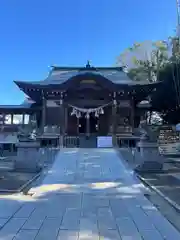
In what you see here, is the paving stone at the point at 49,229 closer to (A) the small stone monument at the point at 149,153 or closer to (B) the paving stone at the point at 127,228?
(B) the paving stone at the point at 127,228

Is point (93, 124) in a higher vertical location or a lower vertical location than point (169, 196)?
higher

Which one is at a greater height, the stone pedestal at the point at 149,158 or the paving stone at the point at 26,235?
the stone pedestal at the point at 149,158

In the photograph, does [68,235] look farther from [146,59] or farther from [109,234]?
[146,59]

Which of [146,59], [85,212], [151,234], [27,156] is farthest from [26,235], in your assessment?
[146,59]

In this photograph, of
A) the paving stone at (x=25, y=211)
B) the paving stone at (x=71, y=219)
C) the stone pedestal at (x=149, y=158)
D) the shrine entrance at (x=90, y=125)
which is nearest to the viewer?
the paving stone at (x=71, y=219)

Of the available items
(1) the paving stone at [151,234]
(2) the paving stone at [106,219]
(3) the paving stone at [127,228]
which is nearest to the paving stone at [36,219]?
(2) the paving stone at [106,219]

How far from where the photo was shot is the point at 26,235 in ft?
16.6

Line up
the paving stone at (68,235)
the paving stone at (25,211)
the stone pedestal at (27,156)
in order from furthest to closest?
the stone pedestal at (27,156), the paving stone at (25,211), the paving stone at (68,235)

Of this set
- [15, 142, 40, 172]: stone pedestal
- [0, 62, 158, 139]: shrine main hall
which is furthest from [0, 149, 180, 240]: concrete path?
[0, 62, 158, 139]: shrine main hall

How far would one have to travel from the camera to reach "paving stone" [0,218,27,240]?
5.00 m

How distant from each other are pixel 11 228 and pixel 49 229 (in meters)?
0.66

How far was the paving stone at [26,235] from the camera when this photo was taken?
4.93 meters

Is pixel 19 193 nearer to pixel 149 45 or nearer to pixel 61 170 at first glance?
pixel 61 170

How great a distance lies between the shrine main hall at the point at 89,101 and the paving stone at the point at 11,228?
58.8 ft
